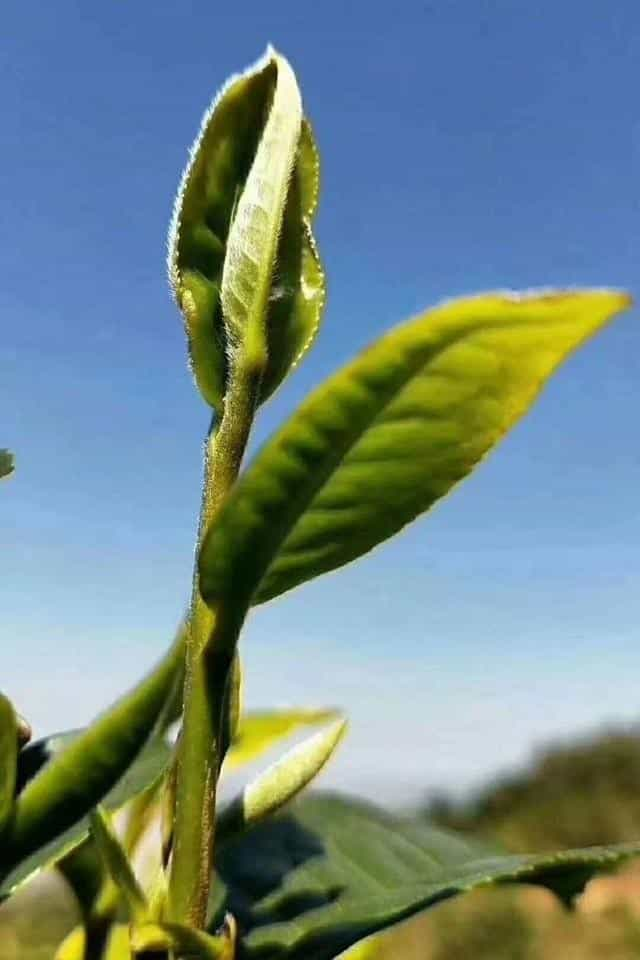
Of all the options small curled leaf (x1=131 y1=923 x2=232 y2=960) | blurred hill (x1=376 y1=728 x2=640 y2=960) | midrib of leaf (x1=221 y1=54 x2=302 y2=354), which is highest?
midrib of leaf (x1=221 y1=54 x2=302 y2=354)

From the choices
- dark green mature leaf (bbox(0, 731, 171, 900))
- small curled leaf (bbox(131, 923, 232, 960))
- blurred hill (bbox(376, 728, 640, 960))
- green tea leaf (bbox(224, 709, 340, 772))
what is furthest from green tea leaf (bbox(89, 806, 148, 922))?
blurred hill (bbox(376, 728, 640, 960))

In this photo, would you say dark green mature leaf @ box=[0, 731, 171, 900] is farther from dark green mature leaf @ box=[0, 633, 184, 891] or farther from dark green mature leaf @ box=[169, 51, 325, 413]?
dark green mature leaf @ box=[169, 51, 325, 413]

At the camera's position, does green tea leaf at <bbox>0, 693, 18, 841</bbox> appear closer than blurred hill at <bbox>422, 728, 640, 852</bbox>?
Yes

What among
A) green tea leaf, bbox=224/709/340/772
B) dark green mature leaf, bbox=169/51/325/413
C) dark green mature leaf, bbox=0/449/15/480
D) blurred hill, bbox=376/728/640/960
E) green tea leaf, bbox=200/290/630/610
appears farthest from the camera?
blurred hill, bbox=376/728/640/960

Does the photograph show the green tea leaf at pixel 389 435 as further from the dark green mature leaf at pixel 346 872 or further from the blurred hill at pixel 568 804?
the blurred hill at pixel 568 804

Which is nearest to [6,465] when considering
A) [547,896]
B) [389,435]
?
[389,435]

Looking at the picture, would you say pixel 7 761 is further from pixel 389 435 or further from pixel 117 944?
pixel 389 435

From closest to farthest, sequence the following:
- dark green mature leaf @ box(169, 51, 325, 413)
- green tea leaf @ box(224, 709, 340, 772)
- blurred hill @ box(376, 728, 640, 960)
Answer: dark green mature leaf @ box(169, 51, 325, 413) < green tea leaf @ box(224, 709, 340, 772) < blurred hill @ box(376, 728, 640, 960)

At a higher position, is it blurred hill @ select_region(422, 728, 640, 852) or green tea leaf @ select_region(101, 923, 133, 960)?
green tea leaf @ select_region(101, 923, 133, 960)
